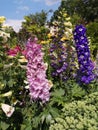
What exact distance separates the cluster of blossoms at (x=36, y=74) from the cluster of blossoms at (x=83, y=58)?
1.39m

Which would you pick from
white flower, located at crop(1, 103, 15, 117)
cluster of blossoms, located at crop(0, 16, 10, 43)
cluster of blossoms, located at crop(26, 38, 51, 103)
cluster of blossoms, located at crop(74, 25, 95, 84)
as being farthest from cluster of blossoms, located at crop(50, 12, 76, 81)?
cluster of blossoms, located at crop(26, 38, 51, 103)

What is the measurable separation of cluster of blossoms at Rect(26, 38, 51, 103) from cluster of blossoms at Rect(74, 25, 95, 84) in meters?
1.39

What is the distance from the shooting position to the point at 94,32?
18875 millimetres

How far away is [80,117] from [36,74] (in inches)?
31.8

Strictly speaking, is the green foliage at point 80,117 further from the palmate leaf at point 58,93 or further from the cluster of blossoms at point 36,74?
the palmate leaf at point 58,93

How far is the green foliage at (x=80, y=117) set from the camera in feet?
13.4

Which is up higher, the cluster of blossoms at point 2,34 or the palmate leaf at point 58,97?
the cluster of blossoms at point 2,34

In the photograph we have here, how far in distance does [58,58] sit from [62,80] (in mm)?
328

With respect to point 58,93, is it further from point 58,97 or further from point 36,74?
point 36,74

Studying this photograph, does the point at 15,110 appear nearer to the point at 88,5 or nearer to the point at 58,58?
the point at 58,58

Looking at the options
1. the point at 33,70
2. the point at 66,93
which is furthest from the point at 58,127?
the point at 66,93

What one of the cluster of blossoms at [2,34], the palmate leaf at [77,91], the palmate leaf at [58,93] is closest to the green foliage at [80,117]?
the palmate leaf at [58,93]

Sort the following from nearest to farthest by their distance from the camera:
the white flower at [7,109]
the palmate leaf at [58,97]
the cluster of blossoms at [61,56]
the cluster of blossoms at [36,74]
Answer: the cluster of blossoms at [36,74], the white flower at [7,109], the palmate leaf at [58,97], the cluster of blossoms at [61,56]

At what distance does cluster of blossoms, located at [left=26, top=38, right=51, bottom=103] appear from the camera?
481cm
